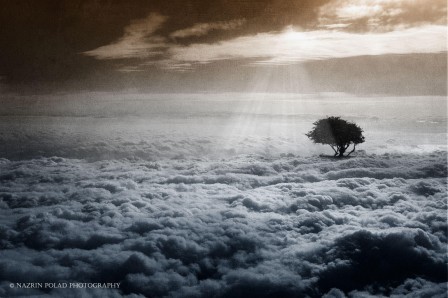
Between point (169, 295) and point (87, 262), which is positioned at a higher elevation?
point (87, 262)

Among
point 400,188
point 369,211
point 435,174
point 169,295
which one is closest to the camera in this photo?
point 169,295

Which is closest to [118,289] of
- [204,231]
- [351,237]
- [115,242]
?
[115,242]

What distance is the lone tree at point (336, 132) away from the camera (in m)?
42.5

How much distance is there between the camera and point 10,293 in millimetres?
23578

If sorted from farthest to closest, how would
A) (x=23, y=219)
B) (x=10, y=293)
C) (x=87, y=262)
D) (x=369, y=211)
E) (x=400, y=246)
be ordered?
(x=369, y=211)
(x=23, y=219)
(x=400, y=246)
(x=87, y=262)
(x=10, y=293)

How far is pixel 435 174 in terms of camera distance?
6662 centimetres

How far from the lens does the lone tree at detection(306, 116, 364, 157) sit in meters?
42.5

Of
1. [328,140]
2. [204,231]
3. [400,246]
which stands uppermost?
[328,140]

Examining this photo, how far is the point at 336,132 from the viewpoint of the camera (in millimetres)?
42531

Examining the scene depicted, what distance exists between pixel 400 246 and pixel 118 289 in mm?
30483

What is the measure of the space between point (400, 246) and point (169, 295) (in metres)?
26.4

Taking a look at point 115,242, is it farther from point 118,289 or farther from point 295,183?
point 295,183

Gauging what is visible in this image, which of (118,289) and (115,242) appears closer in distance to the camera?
(118,289)

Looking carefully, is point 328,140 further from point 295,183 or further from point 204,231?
point 204,231
